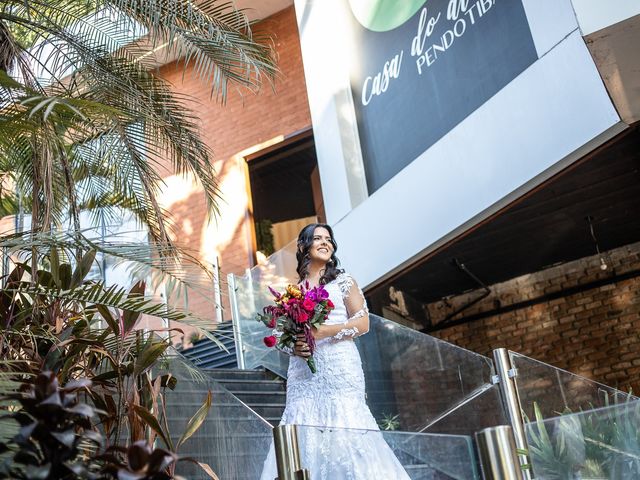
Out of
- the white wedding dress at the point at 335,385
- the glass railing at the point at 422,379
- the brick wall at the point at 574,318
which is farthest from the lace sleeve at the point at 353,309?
the brick wall at the point at 574,318

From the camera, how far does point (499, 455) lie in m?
2.58

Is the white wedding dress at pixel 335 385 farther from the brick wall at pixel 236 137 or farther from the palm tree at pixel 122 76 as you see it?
the brick wall at pixel 236 137

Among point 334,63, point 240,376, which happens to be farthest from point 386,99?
point 240,376

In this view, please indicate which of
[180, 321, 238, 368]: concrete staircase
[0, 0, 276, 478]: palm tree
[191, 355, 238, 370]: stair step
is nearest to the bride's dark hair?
[0, 0, 276, 478]: palm tree

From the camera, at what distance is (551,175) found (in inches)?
271

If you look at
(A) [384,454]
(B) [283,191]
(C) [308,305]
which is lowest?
(A) [384,454]

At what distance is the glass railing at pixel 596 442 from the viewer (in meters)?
4.04

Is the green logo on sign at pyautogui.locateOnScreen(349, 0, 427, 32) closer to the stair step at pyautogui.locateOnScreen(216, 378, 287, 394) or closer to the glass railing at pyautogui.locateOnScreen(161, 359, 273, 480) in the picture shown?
the stair step at pyautogui.locateOnScreen(216, 378, 287, 394)

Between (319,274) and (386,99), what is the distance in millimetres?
4779

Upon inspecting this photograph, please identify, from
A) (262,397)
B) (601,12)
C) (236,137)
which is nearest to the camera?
(601,12)

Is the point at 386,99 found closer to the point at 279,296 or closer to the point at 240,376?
the point at 240,376

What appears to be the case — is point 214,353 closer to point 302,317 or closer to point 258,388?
point 258,388

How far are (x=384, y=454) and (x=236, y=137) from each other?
11.2 metres

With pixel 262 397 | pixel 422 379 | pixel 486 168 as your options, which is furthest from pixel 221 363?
pixel 486 168
